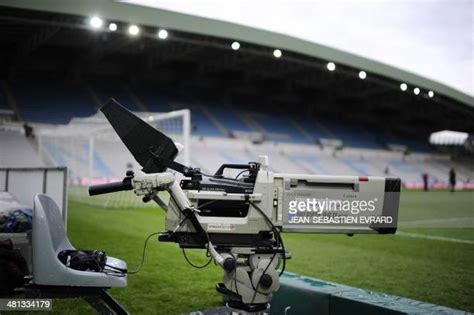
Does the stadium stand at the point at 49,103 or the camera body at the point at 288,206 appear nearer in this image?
the camera body at the point at 288,206

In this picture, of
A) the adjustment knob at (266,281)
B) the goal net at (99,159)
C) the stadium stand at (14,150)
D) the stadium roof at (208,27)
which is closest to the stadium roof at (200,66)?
the stadium roof at (208,27)

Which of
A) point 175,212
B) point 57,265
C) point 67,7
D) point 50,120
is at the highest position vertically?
point 67,7

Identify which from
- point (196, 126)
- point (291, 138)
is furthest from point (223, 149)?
point (291, 138)

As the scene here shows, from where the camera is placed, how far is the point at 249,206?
1.88m

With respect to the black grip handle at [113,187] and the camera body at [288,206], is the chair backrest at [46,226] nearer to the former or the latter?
the black grip handle at [113,187]

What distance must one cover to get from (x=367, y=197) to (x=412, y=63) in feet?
6.68

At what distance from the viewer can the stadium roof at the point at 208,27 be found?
9266 mm

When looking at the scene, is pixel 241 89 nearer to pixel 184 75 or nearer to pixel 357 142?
pixel 184 75

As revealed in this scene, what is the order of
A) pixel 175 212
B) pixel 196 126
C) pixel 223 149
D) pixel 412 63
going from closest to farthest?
pixel 175 212 → pixel 412 63 → pixel 223 149 → pixel 196 126

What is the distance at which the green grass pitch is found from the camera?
3.16 metres

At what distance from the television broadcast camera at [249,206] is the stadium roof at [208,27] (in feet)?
14.2

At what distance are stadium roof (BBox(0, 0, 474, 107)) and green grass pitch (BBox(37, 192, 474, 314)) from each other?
2.62 m

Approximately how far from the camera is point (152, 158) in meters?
1.92

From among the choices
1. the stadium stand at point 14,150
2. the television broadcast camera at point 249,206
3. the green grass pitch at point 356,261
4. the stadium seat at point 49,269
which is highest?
the stadium stand at point 14,150
